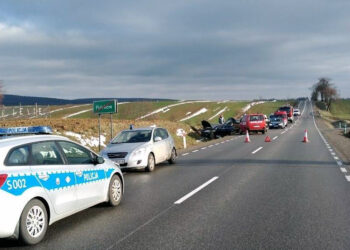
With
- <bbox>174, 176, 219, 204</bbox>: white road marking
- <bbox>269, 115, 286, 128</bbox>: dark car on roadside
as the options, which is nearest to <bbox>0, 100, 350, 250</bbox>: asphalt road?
<bbox>174, 176, 219, 204</bbox>: white road marking

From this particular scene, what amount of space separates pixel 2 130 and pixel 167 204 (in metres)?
3.32

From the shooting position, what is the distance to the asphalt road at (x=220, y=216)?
5.62 metres

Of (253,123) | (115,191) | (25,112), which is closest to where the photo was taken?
(115,191)

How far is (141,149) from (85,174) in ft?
21.0

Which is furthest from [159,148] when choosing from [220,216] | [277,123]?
[277,123]

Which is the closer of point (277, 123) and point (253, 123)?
point (253, 123)

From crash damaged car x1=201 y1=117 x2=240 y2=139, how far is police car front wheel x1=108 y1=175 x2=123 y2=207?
28.0m

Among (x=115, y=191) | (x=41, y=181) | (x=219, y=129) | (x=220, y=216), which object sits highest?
(x=41, y=181)

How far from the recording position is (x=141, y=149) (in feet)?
44.3

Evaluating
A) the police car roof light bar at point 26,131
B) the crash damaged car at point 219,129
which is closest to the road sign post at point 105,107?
the police car roof light bar at point 26,131

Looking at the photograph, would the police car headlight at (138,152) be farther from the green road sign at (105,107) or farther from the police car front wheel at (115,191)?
the green road sign at (105,107)

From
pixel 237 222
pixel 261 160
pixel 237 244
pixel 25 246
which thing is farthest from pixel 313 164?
pixel 25 246

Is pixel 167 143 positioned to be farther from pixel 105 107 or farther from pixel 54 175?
pixel 54 175

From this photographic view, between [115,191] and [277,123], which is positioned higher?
[115,191]
